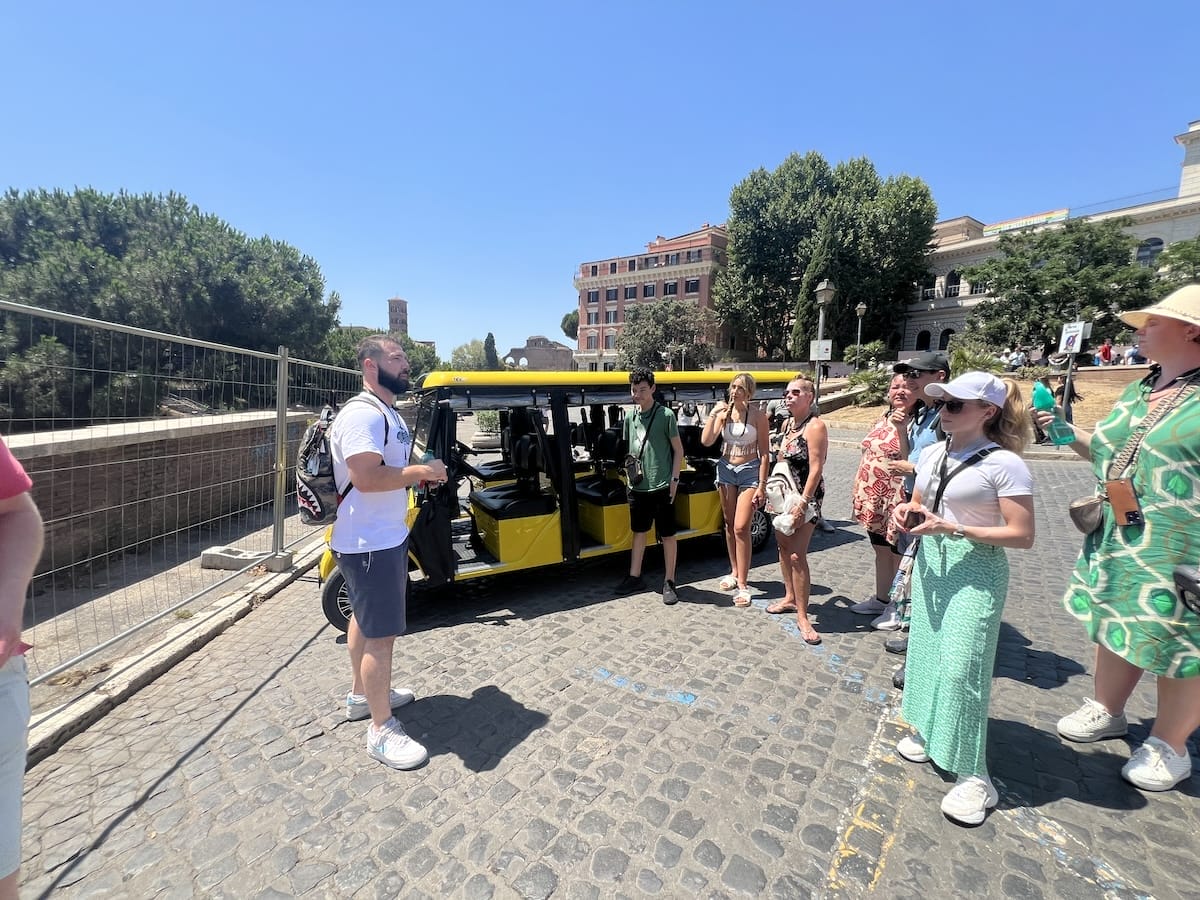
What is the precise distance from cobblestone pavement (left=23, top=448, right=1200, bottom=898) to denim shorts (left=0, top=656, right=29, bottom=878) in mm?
908

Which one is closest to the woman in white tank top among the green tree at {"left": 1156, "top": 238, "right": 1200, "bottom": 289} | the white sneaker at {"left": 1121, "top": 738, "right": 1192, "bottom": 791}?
the white sneaker at {"left": 1121, "top": 738, "right": 1192, "bottom": 791}

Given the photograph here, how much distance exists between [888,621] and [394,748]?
3.66 meters

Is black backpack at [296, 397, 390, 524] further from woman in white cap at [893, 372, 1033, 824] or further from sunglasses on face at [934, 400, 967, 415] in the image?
sunglasses on face at [934, 400, 967, 415]

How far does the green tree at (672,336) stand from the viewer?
163 feet

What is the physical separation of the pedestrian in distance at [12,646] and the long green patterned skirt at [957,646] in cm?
313

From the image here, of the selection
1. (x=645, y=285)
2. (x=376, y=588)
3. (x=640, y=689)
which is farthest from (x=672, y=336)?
(x=376, y=588)

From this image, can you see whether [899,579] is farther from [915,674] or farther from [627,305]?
[627,305]

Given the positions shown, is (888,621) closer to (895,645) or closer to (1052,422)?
(895,645)

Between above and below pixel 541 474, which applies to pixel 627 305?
above

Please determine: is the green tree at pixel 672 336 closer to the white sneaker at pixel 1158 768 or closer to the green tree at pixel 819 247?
the green tree at pixel 819 247

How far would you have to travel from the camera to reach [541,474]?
5164 millimetres

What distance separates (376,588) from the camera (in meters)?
2.59

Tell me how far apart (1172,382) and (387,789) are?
4.10 metres

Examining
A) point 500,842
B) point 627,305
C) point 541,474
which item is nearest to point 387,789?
point 500,842
